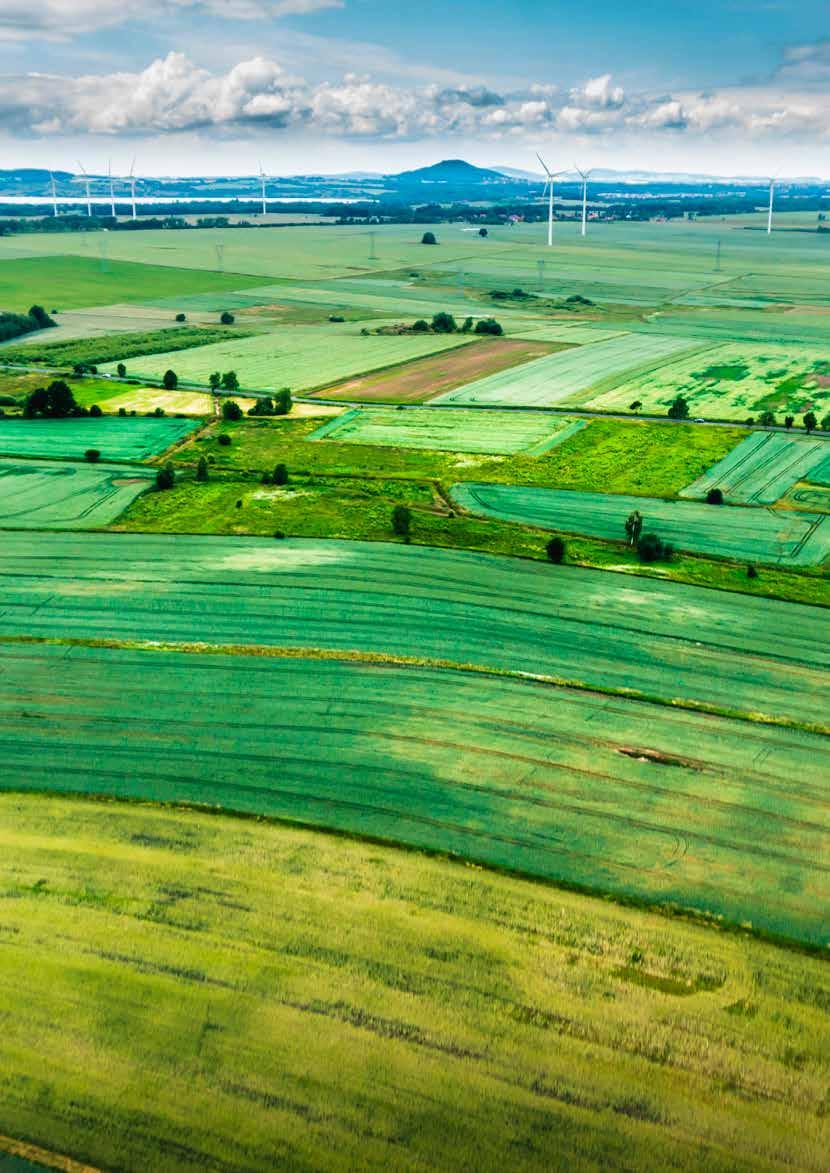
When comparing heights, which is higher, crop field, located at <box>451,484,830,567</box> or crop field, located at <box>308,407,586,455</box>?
crop field, located at <box>308,407,586,455</box>

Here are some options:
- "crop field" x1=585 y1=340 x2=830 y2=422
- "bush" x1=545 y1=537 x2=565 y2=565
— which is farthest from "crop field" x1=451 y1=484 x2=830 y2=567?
"crop field" x1=585 y1=340 x2=830 y2=422

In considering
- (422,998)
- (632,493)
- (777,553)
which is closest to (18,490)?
(632,493)

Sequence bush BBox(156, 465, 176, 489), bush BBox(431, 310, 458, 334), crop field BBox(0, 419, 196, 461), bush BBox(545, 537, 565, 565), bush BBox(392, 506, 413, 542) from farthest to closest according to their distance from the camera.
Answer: bush BBox(431, 310, 458, 334)
crop field BBox(0, 419, 196, 461)
bush BBox(156, 465, 176, 489)
bush BBox(392, 506, 413, 542)
bush BBox(545, 537, 565, 565)

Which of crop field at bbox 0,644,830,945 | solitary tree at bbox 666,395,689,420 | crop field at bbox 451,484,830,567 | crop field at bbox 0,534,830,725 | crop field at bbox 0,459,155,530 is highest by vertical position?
solitary tree at bbox 666,395,689,420

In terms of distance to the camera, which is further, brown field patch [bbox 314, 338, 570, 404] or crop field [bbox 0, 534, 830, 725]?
brown field patch [bbox 314, 338, 570, 404]

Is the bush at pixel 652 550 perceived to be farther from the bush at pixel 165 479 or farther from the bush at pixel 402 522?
the bush at pixel 165 479

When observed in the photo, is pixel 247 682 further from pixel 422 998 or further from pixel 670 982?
pixel 670 982

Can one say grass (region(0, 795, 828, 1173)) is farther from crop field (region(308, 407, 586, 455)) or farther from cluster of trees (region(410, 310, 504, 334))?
cluster of trees (region(410, 310, 504, 334))

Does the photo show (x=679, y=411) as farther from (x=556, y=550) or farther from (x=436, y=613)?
(x=436, y=613)
